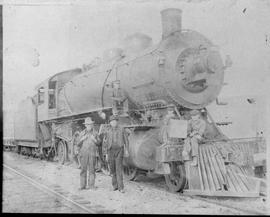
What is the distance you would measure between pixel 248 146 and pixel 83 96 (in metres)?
3.59

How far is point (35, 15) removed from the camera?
21.4 ft

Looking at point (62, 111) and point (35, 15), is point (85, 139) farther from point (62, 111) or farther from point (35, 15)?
point (35, 15)

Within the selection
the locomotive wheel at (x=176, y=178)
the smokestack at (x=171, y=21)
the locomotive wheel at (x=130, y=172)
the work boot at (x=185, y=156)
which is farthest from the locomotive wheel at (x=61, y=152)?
the smokestack at (x=171, y=21)

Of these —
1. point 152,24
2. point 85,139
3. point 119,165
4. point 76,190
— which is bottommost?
point 76,190

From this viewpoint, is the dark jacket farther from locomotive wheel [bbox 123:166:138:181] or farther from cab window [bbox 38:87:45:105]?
cab window [bbox 38:87:45:105]

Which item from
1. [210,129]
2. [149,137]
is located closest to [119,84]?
[149,137]

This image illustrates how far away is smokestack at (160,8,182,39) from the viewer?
19.6ft

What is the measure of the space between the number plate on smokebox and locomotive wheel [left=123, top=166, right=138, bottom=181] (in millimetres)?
851

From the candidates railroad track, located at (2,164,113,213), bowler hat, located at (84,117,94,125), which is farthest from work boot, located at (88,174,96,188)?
bowler hat, located at (84,117,94,125)

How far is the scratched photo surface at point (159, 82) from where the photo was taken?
5.70m

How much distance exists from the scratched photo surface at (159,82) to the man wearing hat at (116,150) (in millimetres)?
153

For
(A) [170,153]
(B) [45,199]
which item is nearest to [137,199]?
(A) [170,153]

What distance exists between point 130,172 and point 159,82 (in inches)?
72.7

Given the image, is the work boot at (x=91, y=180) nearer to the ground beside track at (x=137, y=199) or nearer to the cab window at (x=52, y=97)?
the ground beside track at (x=137, y=199)
